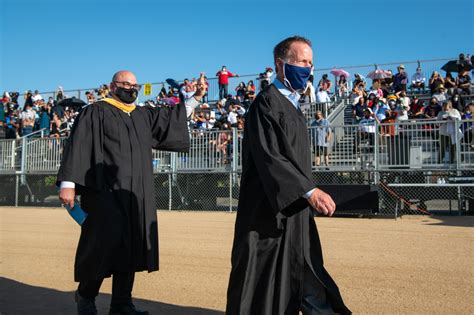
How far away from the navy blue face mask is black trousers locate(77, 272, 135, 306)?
236 centimetres

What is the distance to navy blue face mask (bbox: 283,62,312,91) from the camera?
388 centimetres

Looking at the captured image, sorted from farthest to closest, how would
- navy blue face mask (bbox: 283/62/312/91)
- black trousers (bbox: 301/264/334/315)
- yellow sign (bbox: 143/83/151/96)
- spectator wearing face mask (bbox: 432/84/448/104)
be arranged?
yellow sign (bbox: 143/83/151/96)
spectator wearing face mask (bbox: 432/84/448/104)
navy blue face mask (bbox: 283/62/312/91)
black trousers (bbox: 301/264/334/315)

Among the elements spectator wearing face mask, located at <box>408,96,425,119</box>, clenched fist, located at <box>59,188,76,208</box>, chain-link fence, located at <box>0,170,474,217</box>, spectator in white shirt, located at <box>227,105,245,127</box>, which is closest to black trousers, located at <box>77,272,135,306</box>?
clenched fist, located at <box>59,188,76,208</box>

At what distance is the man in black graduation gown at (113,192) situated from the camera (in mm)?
4711

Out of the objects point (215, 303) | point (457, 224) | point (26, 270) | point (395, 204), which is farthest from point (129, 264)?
point (395, 204)

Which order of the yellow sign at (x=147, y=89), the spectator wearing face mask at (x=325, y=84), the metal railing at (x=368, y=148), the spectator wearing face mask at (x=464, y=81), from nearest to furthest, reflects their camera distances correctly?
the metal railing at (x=368, y=148), the spectator wearing face mask at (x=464, y=81), the spectator wearing face mask at (x=325, y=84), the yellow sign at (x=147, y=89)

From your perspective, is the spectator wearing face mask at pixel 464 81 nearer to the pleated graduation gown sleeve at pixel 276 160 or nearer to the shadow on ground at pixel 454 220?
the shadow on ground at pixel 454 220

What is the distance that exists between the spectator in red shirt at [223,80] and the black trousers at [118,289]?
19.2 meters

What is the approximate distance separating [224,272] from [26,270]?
273 centimetres

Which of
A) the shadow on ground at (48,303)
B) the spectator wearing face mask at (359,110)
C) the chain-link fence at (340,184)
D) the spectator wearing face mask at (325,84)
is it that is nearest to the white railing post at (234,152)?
the chain-link fence at (340,184)

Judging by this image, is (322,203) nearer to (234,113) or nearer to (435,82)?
(234,113)

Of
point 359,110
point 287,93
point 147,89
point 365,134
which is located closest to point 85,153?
point 287,93

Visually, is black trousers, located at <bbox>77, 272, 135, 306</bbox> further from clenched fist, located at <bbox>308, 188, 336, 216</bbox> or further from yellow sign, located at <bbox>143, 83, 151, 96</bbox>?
yellow sign, located at <bbox>143, 83, 151, 96</bbox>

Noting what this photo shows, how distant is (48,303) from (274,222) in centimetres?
300
